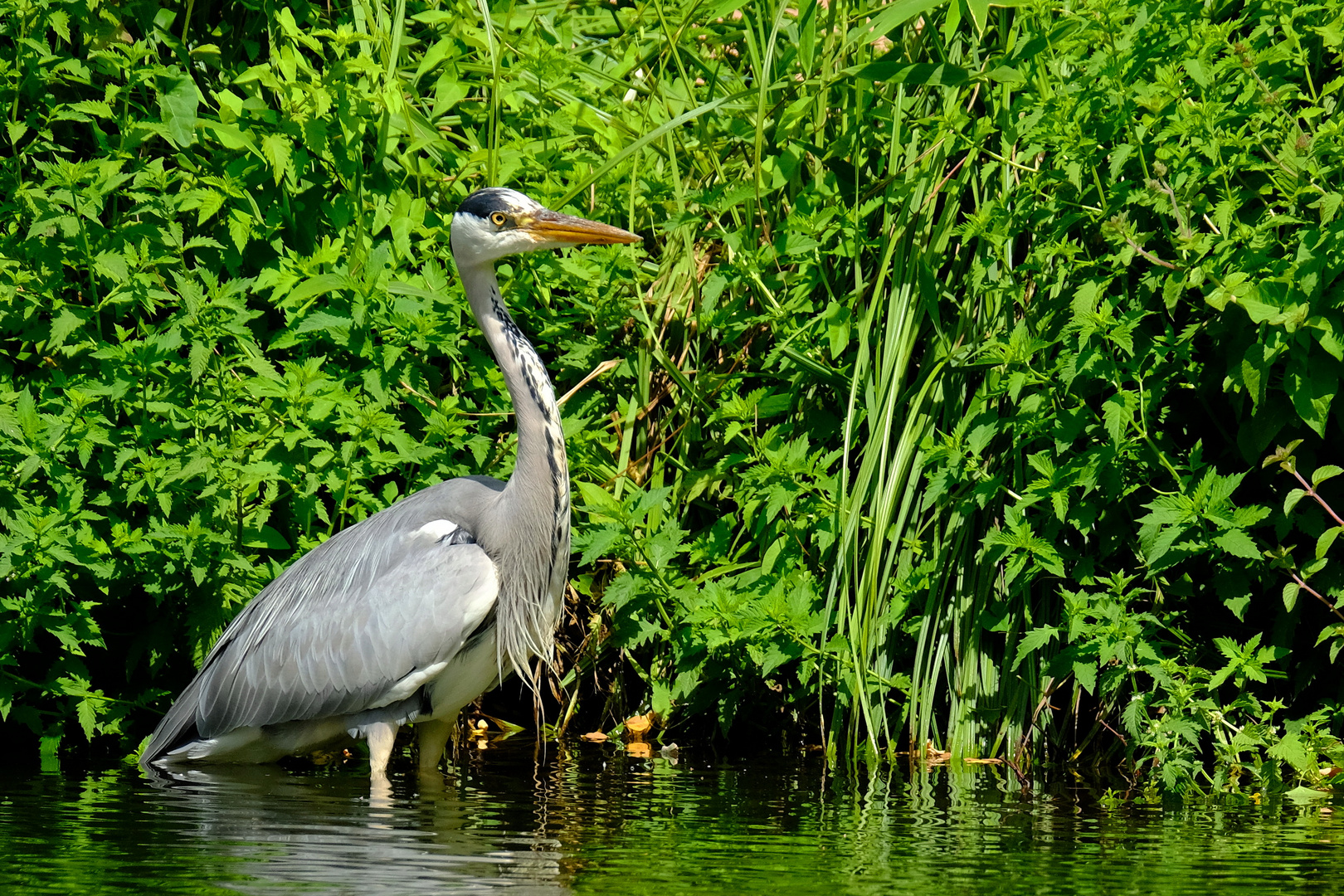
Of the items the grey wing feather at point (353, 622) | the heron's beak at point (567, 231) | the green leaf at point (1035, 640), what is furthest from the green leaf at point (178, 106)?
the green leaf at point (1035, 640)

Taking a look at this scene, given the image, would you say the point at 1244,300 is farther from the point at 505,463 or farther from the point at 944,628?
the point at 505,463

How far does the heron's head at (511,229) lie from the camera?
17.0 feet

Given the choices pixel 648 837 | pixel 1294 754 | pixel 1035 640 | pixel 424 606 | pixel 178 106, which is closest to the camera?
pixel 648 837

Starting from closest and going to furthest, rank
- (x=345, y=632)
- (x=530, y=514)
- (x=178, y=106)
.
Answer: (x=345, y=632) < (x=530, y=514) < (x=178, y=106)

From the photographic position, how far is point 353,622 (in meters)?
4.99

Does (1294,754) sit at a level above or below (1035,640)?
below

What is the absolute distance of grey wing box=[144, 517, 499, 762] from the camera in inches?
192

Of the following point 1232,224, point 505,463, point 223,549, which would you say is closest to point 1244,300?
point 1232,224

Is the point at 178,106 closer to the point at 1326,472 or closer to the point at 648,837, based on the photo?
the point at 648,837

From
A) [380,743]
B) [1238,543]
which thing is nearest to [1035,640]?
[1238,543]

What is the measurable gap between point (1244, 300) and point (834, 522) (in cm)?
150

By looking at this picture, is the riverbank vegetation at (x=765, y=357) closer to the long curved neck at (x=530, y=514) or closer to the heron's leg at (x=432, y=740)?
the long curved neck at (x=530, y=514)

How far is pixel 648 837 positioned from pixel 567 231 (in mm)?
2240

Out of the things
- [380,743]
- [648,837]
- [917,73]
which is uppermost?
[917,73]
